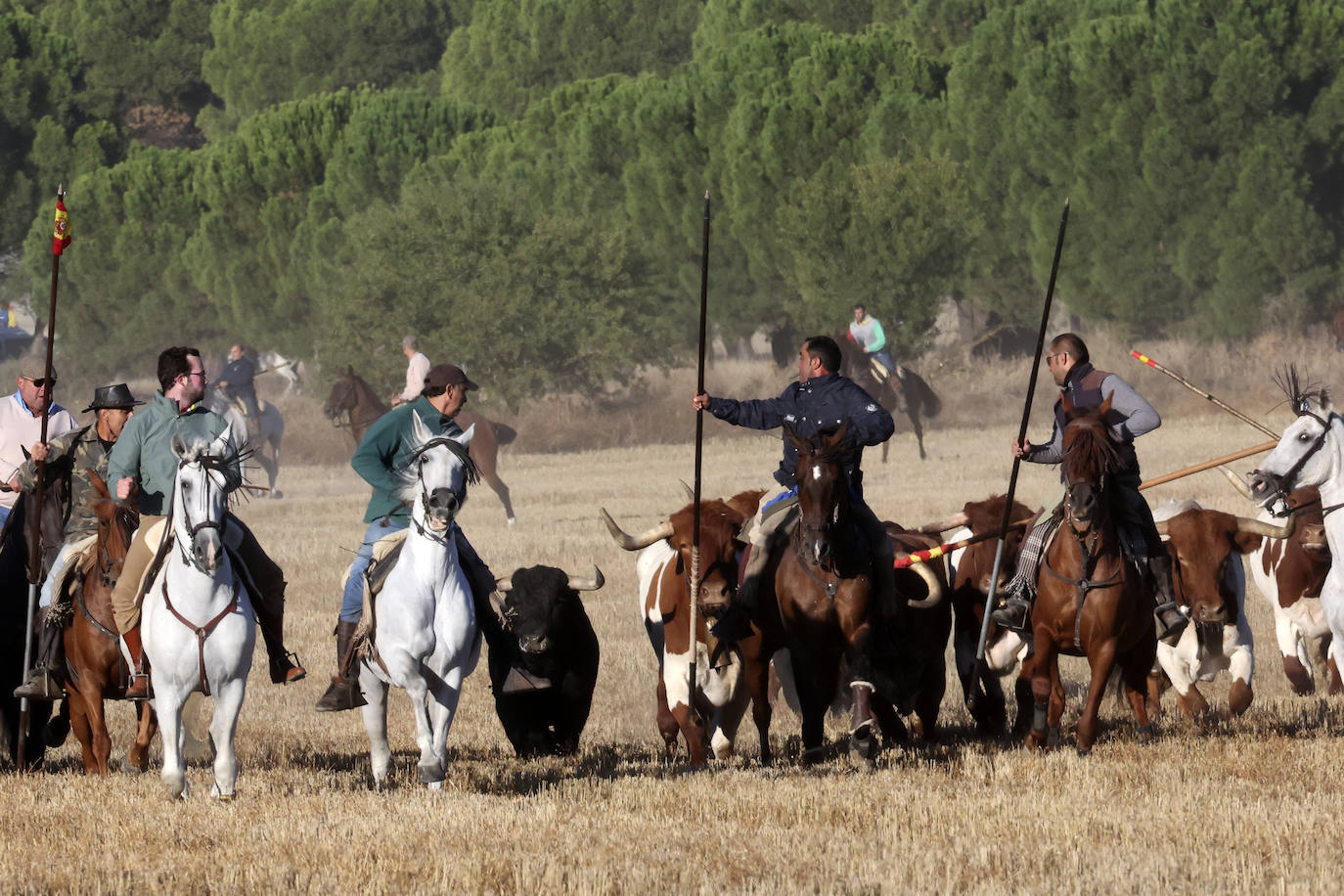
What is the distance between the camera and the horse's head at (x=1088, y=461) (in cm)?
1024

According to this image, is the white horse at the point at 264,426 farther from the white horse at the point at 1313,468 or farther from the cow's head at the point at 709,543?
the white horse at the point at 1313,468

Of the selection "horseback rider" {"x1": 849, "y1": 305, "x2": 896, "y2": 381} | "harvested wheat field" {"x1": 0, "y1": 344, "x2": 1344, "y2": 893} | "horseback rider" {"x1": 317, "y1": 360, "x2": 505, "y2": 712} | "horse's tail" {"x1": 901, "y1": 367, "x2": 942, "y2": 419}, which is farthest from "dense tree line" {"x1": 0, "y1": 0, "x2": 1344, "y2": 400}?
"horseback rider" {"x1": 317, "y1": 360, "x2": 505, "y2": 712}

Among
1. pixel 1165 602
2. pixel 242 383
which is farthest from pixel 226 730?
pixel 242 383

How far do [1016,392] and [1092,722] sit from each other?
3685 cm

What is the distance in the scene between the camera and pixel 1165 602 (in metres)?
10.9

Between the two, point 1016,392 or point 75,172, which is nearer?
point 1016,392

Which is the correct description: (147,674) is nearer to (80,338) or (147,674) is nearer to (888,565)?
(888,565)

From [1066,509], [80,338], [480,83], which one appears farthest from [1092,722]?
[480,83]

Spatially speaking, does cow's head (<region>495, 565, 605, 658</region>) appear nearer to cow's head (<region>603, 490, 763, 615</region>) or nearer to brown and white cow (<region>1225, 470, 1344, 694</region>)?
cow's head (<region>603, 490, 763, 615</region>)

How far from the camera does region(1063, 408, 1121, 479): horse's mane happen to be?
1027cm

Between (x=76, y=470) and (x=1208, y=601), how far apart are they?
6486 mm

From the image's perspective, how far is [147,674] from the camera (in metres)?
10.0

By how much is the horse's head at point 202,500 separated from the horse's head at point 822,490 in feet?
8.92

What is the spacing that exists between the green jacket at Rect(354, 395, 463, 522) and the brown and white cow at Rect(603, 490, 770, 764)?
4.11 feet
